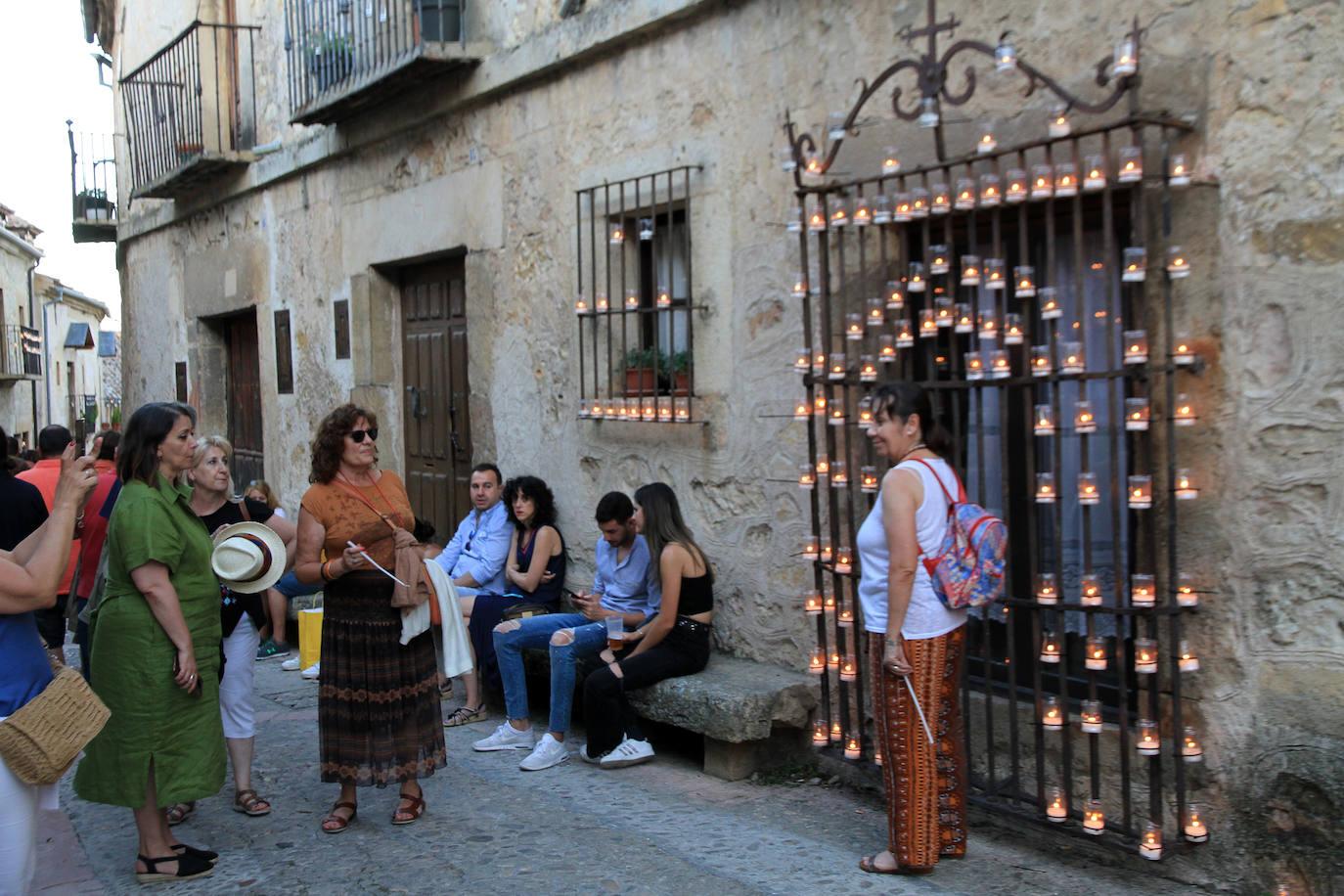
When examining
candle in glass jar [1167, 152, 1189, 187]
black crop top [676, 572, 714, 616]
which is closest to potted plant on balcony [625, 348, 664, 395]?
black crop top [676, 572, 714, 616]

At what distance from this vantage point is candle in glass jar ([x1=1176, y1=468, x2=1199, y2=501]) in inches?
154

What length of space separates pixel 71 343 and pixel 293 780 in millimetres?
37284

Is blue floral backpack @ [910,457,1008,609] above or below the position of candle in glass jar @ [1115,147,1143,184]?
below

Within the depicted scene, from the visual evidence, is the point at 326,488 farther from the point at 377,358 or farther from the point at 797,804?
the point at 377,358

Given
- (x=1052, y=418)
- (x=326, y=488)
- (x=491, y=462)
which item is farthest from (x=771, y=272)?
(x=491, y=462)

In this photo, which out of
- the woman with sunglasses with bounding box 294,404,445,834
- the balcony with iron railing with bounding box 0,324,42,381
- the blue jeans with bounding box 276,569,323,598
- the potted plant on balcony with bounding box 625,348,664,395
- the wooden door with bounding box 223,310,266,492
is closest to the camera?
the woman with sunglasses with bounding box 294,404,445,834

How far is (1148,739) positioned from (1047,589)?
0.56 m

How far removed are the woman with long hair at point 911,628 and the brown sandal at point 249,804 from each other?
A: 2.43 metres

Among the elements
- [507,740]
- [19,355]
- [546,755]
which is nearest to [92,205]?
[507,740]

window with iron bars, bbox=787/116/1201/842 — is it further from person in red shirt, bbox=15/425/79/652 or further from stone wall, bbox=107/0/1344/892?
person in red shirt, bbox=15/425/79/652

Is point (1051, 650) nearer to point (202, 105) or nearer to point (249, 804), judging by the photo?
point (249, 804)

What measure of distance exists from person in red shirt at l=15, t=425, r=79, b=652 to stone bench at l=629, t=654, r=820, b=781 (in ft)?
9.07

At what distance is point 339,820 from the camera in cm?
485

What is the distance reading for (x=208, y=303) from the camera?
1202 centimetres
